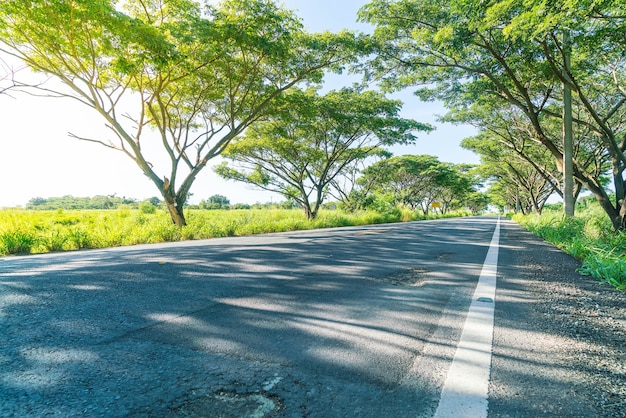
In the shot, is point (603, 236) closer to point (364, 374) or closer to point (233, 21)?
point (364, 374)

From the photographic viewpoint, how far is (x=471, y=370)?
173 cm

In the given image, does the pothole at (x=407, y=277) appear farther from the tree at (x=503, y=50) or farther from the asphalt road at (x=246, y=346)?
the tree at (x=503, y=50)

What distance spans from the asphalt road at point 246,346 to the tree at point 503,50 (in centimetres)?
541

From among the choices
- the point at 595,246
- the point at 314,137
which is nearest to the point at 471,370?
the point at 595,246

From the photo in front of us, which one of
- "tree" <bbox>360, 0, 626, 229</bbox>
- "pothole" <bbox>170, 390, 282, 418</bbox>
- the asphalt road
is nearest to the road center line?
the asphalt road

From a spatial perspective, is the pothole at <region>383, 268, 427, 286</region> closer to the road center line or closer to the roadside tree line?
the road center line

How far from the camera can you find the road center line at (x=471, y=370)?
140cm

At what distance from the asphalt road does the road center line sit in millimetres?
44

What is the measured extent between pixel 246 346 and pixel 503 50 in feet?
35.2

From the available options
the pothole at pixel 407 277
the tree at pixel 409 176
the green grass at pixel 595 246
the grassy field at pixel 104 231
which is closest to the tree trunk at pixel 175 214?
the grassy field at pixel 104 231

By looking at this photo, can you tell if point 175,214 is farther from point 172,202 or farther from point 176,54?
point 176,54

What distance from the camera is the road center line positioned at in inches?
55.1

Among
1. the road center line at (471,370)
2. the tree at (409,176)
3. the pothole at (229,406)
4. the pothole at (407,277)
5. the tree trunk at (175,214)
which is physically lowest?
the road center line at (471,370)

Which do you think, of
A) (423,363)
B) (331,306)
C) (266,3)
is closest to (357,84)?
(266,3)
